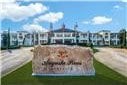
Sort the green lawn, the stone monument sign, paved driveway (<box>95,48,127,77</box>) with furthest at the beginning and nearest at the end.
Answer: paved driveway (<box>95,48,127,77</box>) → the stone monument sign → the green lawn

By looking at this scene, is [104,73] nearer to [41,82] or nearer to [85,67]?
[85,67]

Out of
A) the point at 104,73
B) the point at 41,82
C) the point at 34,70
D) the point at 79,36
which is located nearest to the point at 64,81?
the point at 41,82

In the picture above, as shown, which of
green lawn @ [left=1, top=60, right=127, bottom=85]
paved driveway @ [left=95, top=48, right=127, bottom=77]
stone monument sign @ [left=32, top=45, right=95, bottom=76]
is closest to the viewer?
green lawn @ [left=1, top=60, right=127, bottom=85]

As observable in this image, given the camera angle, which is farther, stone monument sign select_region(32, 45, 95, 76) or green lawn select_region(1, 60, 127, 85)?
stone monument sign select_region(32, 45, 95, 76)

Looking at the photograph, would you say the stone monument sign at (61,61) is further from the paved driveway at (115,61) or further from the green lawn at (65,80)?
the paved driveway at (115,61)

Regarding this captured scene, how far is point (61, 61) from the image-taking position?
13602mm

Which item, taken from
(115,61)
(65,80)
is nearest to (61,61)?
(65,80)

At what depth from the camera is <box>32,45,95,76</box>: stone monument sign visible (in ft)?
44.5

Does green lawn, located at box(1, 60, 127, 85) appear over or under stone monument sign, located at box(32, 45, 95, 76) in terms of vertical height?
under

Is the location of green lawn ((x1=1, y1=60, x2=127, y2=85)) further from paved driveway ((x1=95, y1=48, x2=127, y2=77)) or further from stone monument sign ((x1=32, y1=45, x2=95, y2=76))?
paved driveway ((x1=95, y1=48, x2=127, y2=77))

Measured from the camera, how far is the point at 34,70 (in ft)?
45.2

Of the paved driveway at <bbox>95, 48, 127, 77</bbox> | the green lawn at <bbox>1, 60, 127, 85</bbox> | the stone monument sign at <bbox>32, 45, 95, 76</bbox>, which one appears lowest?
the green lawn at <bbox>1, 60, 127, 85</bbox>

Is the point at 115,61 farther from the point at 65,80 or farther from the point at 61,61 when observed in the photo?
the point at 65,80

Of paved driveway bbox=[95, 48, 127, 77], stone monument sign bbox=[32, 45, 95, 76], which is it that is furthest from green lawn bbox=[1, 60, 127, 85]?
paved driveway bbox=[95, 48, 127, 77]
